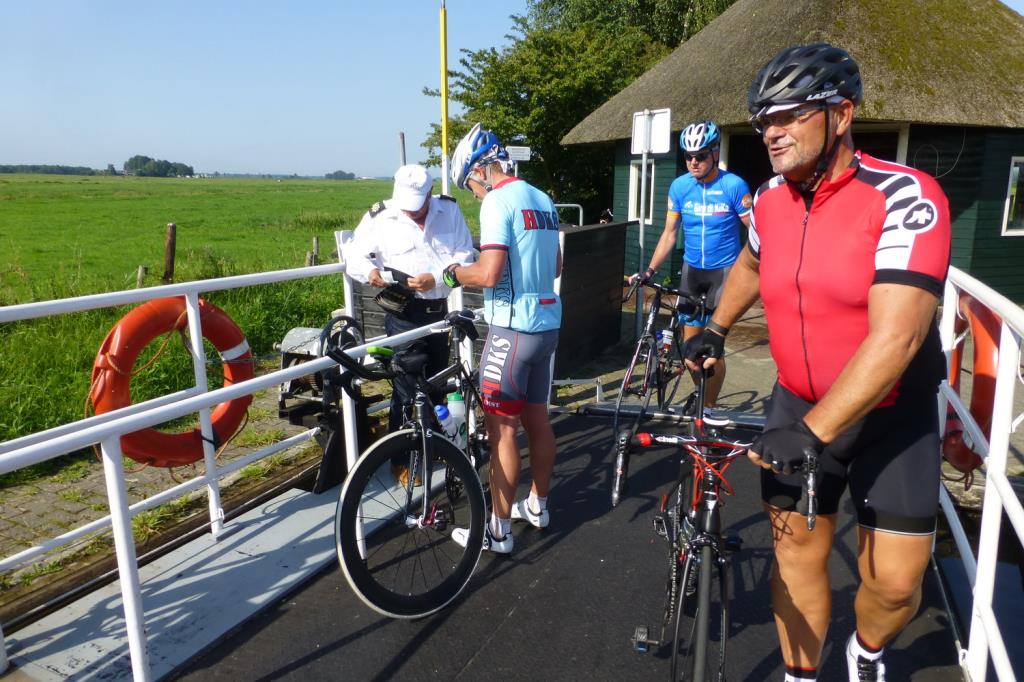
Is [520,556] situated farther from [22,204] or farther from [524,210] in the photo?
[22,204]

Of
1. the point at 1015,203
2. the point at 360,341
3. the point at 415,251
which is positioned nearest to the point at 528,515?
the point at 360,341

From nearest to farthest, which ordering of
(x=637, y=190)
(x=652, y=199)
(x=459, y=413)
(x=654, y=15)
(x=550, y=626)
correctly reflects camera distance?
(x=550, y=626) → (x=459, y=413) → (x=652, y=199) → (x=637, y=190) → (x=654, y=15)

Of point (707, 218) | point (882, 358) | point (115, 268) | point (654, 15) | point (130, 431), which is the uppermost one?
point (654, 15)

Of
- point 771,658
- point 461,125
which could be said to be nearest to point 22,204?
point 461,125

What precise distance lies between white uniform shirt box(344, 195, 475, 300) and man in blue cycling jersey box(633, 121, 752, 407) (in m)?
1.80

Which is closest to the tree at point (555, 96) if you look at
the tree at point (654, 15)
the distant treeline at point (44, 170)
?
the tree at point (654, 15)

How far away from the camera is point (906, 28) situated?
1139cm

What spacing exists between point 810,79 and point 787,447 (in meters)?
0.98

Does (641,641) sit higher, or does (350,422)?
(350,422)

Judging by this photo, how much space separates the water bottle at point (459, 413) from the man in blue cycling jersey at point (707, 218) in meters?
2.08

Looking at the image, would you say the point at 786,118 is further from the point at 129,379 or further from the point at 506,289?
the point at 129,379

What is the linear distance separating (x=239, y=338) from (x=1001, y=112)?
1133 centimetres

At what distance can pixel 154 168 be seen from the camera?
13625cm

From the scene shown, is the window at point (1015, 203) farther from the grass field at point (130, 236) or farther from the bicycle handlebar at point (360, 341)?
the grass field at point (130, 236)
